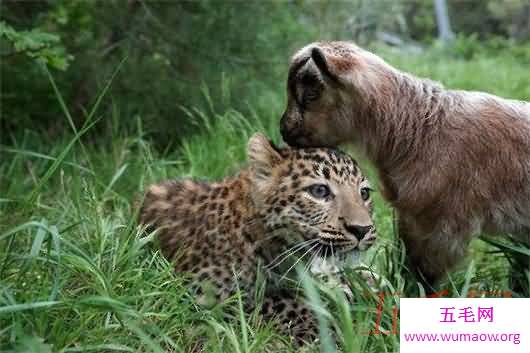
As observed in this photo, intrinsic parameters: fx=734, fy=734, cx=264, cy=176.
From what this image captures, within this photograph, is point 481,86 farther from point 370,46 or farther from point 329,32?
point 329,32

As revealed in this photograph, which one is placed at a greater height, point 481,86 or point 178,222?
point 178,222

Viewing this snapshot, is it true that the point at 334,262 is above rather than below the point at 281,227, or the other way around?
below

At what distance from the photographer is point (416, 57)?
17375mm

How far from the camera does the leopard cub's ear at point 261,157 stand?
195 inches

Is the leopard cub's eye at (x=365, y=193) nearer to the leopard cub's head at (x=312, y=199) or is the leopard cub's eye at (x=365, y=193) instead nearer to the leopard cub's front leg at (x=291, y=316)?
the leopard cub's head at (x=312, y=199)

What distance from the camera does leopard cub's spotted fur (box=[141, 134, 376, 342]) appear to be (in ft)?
15.2

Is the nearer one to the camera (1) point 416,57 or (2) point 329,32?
(2) point 329,32

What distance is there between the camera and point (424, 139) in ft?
17.2

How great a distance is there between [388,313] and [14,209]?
3277mm

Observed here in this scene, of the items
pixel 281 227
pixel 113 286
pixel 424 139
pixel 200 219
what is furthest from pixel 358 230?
pixel 113 286

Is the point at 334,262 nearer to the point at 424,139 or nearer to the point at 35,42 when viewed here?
the point at 424,139

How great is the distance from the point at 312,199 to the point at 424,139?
1074mm

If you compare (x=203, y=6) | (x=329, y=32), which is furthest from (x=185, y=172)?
(x=329, y=32)

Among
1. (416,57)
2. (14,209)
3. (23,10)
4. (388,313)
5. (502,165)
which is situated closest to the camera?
(388,313)
